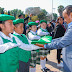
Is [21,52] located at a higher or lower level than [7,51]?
lower

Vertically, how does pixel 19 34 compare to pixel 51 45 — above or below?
above

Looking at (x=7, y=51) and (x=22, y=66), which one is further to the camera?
(x=22, y=66)

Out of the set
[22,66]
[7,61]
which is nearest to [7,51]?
[7,61]

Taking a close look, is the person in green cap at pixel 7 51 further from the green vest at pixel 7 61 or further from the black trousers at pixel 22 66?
the black trousers at pixel 22 66

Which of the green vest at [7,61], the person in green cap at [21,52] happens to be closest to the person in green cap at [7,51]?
Result: the green vest at [7,61]

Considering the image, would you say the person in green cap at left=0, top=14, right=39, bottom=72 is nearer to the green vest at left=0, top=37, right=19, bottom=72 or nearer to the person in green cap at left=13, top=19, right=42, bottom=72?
the green vest at left=0, top=37, right=19, bottom=72

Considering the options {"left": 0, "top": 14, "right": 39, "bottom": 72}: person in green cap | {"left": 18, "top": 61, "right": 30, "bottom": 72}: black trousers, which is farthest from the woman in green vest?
{"left": 0, "top": 14, "right": 39, "bottom": 72}: person in green cap

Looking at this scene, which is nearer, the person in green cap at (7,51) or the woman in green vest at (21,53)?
the person in green cap at (7,51)

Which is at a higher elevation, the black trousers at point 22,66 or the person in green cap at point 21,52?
the person in green cap at point 21,52

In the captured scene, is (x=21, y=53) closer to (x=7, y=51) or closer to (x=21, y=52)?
(x=21, y=52)

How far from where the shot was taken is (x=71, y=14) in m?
1.97

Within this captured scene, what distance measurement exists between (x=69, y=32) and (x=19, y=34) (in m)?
1.05

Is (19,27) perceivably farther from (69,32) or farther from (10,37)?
(69,32)

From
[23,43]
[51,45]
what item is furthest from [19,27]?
[51,45]
